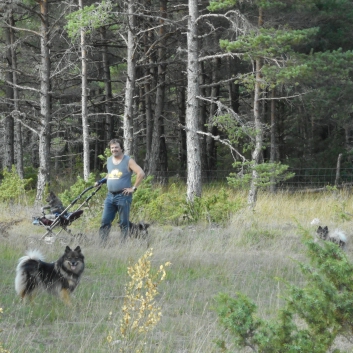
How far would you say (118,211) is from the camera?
10023 mm

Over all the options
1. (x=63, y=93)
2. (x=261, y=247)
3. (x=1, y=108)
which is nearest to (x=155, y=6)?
(x=63, y=93)

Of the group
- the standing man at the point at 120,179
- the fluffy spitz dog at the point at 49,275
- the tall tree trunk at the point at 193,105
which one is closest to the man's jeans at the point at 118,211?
the standing man at the point at 120,179

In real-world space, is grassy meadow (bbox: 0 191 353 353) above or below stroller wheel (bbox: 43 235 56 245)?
below

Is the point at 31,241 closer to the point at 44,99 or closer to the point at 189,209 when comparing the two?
the point at 189,209

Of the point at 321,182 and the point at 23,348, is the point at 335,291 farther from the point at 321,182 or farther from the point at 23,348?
the point at 321,182

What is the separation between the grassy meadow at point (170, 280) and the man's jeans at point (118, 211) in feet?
0.76

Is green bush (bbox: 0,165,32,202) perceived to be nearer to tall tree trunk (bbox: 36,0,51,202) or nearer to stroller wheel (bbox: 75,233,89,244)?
tall tree trunk (bbox: 36,0,51,202)

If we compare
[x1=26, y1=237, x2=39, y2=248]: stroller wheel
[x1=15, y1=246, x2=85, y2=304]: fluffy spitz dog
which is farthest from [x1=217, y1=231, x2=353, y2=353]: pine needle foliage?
[x1=26, y1=237, x2=39, y2=248]: stroller wheel

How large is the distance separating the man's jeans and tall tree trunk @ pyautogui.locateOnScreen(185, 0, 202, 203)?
4.08 metres

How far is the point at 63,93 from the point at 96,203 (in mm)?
13941

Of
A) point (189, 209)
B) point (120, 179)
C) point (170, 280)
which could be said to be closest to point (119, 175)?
point (120, 179)

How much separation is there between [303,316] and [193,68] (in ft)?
36.6

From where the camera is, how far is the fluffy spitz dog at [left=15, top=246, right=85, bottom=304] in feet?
21.4

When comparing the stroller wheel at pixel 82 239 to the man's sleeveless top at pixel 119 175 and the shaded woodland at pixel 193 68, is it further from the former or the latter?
the shaded woodland at pixel 193 68
